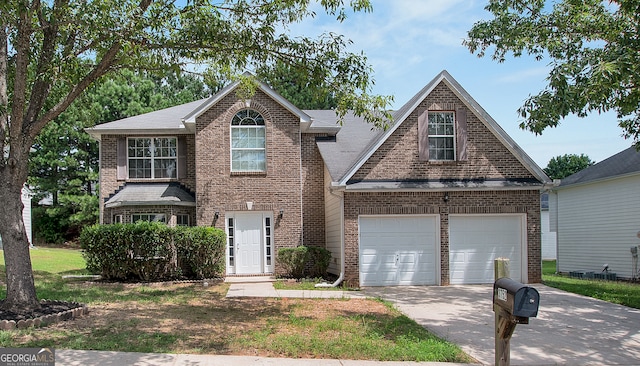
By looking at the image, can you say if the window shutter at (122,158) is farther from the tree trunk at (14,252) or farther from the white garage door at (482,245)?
the white garage door at (482,245)

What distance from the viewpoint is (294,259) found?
17.5 metres

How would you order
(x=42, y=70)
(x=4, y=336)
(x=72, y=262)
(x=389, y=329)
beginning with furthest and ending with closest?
(x=72, y=262) → (x=42, y=70) → (x=389, y=329) → (x=4, y=336)

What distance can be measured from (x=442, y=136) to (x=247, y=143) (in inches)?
249

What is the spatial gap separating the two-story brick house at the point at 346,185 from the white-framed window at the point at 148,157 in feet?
0.11

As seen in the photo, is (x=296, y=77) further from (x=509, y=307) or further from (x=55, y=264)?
(x=55, y=264)

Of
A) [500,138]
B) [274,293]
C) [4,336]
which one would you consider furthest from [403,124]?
[4,336]

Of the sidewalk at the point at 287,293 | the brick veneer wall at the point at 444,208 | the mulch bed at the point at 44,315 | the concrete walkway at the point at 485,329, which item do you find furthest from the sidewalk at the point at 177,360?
the brick veneer wall at the point at 444,208

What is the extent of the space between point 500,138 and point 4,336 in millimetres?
13411

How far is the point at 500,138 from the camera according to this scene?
16656 millimetres

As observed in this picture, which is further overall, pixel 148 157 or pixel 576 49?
pixel 148 157

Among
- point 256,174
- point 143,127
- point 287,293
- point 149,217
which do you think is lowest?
point 287,293

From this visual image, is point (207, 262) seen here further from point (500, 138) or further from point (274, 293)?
point (500, 138)

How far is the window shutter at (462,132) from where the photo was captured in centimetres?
1661

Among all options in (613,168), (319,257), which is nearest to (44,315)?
(319,257)
